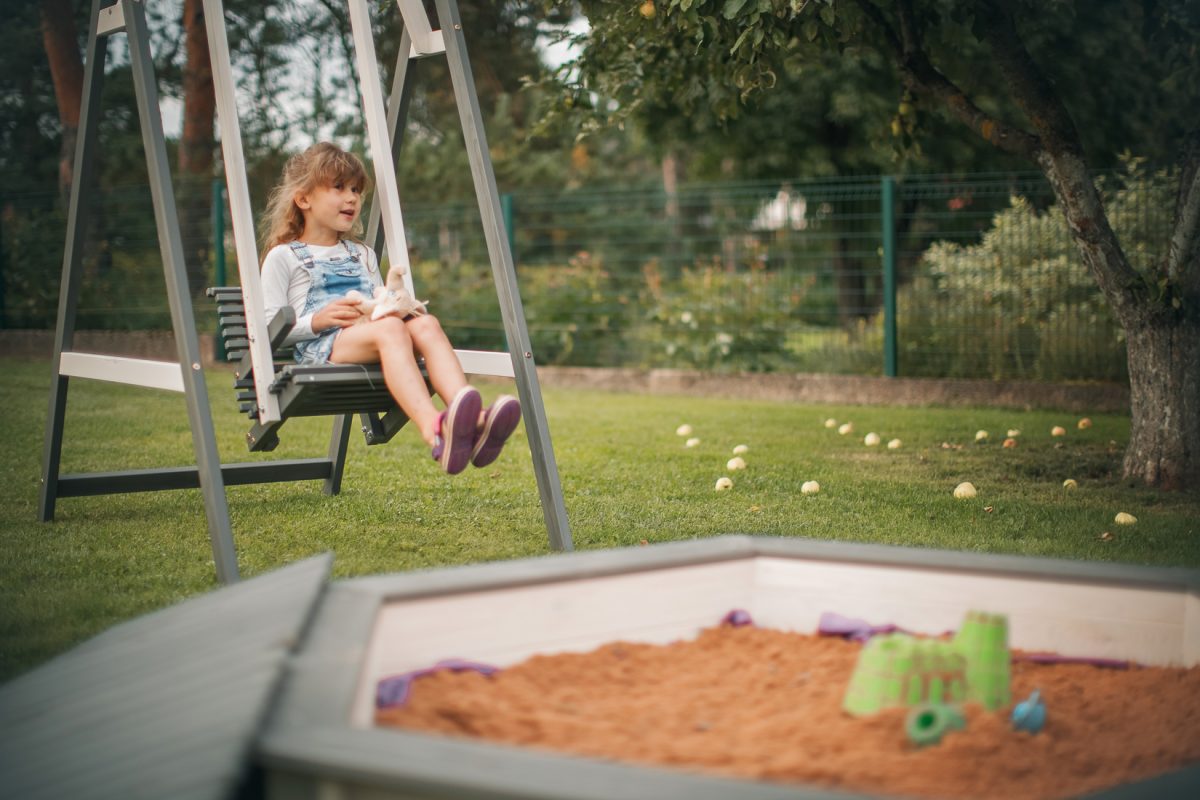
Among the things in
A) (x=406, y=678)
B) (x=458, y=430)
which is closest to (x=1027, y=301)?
(x=458, y=430)

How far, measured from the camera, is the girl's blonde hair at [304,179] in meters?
4.55

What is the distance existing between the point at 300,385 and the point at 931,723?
248 cm

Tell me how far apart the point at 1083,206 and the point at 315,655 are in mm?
5094

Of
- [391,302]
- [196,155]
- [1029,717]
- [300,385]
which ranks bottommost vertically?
[1029,717]

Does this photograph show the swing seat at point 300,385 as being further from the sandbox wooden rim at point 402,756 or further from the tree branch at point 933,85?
the tree branch at point 933,85

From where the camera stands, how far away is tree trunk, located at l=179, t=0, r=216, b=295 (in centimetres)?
1230

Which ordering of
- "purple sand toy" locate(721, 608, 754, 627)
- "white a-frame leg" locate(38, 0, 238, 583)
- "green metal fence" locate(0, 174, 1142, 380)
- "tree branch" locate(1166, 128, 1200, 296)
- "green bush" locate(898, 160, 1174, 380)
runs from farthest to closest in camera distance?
"green metal fence" locate(0, 174, 1142, 380)
"green bush" locate(898, 160, 1174, 380)
"tree branch" locate(1166, 128, 1200, 296)
"white a-frame leg" locate(38, 0, 238, 583)
"purple sand toy" locate(721, 608, 754, 627)

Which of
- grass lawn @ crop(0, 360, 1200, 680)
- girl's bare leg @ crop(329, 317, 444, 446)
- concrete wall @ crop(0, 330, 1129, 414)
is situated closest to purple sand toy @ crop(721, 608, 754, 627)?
girl's bare leg @ crop(329, 317, 444, 446)

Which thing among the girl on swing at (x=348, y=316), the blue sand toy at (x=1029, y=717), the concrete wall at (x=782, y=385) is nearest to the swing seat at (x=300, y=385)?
the girl on swing at (x=348, y=316)

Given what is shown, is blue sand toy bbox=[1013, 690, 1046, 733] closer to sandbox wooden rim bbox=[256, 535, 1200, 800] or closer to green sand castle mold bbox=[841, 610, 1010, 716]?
green sand castle mold bbox=[841, 610, 1010, 716]

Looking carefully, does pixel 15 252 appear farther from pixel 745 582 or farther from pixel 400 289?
pixel 745 582

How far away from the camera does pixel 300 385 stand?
3898 mm

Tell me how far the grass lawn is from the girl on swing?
558mm

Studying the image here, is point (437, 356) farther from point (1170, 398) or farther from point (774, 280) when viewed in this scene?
point (774, 280)
